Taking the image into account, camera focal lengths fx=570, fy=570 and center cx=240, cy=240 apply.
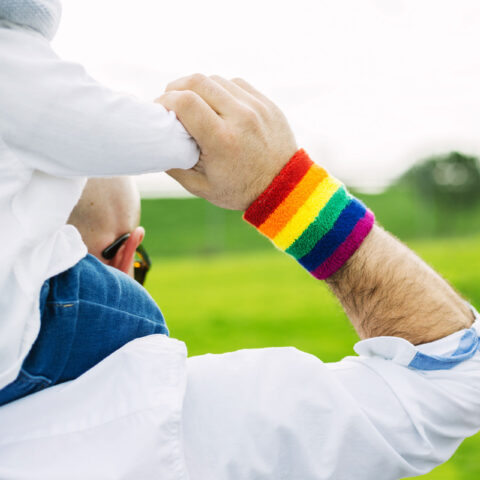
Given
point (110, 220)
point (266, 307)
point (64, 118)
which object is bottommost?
point (266, 307)

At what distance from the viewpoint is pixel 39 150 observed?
77 cm

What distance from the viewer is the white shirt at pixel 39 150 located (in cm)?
75

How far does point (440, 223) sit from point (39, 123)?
1810 inches

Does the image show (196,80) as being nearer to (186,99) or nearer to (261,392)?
(186,99)

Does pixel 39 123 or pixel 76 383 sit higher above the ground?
pixel 39 123

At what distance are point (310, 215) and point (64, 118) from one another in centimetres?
46

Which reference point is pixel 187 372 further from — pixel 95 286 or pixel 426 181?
pixel 426 181

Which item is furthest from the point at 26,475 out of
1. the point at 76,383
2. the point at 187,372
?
the point at 187,372

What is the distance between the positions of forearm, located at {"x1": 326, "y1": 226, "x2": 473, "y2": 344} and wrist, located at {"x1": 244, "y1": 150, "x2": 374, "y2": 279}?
4cm

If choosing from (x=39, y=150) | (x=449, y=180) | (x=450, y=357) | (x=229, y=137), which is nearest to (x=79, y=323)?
(x=39, y=150)

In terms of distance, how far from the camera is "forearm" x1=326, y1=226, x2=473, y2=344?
1.05 meters

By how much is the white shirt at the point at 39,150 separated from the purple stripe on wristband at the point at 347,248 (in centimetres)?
39

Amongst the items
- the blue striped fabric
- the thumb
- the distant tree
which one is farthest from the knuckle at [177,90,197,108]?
the distant tree

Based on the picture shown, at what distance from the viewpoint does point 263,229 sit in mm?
1047
